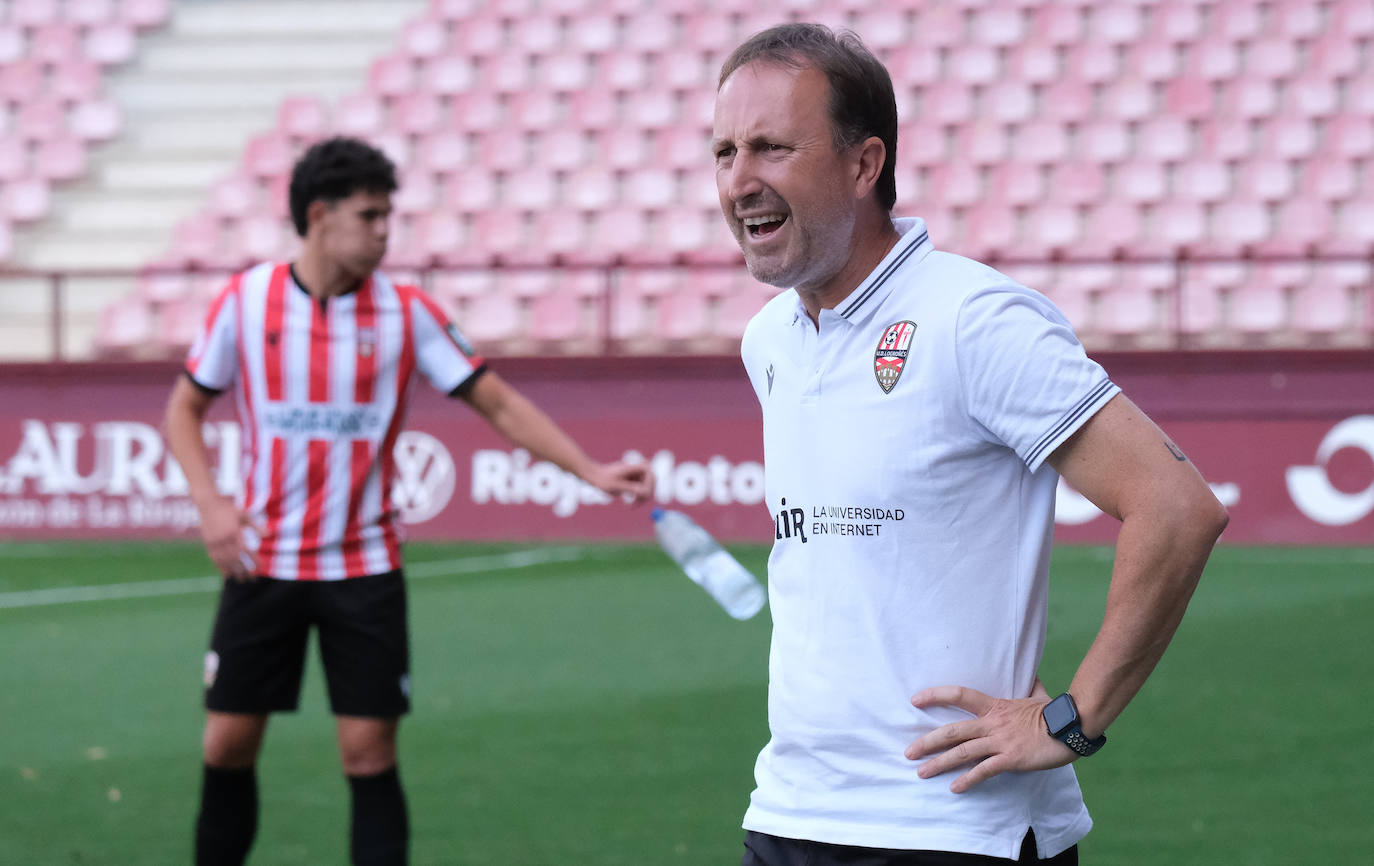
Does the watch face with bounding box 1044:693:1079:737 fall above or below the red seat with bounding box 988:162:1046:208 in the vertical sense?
below

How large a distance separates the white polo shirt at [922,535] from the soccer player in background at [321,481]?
2.10 m

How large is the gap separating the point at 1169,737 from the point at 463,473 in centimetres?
802

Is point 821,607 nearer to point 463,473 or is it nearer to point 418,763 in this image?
point 418,763

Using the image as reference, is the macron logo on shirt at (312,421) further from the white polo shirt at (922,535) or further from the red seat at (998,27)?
the red seat at (998,27)

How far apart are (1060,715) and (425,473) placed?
11.7m

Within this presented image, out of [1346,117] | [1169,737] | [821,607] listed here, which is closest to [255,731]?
[821,607]

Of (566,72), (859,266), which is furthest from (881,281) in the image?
(566,72)

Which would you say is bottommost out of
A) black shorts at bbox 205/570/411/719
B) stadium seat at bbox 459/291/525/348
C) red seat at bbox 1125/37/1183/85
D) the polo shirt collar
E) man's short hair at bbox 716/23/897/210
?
stadium seat at bbox 459/291/525/348

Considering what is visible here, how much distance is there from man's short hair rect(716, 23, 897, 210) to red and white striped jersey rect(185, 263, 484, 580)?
2.34 meters

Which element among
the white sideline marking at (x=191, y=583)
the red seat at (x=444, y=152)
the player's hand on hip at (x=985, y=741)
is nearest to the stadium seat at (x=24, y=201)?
the red seat at (x=444, y=152)

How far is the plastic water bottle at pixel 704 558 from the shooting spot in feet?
14.3

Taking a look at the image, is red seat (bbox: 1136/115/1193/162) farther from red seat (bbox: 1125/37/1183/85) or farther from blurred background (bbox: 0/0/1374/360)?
red seat (bbox: 1125/37/1183/85)

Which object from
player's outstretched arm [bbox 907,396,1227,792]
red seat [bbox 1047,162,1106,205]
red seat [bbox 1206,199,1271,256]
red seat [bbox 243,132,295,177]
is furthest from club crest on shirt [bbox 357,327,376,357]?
red seat [bbox 243,132,295,177]

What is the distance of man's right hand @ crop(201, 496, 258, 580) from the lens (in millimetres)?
4145
